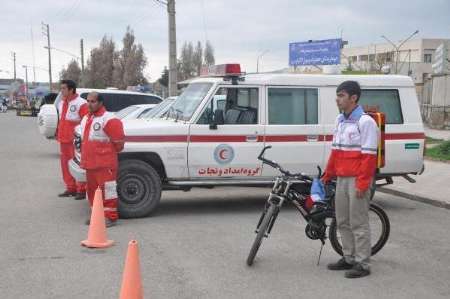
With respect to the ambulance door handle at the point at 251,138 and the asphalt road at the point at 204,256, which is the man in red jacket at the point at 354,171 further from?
the ambulance door handle at the point at 251,138

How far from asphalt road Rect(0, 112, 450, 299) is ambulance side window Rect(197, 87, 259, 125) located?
1.45 metres

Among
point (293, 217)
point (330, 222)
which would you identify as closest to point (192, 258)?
point (330, 222)

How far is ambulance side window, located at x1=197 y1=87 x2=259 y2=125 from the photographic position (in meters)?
9.32

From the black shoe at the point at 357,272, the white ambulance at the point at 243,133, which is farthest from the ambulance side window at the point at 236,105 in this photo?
the black shoe at the point at 357,272

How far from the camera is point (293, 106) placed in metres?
9.68

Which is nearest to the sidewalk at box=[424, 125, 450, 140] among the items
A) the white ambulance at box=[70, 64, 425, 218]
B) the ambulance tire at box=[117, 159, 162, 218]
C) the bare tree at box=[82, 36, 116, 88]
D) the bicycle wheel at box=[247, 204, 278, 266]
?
the white ambulance at box=[70, 64, 425, 218]

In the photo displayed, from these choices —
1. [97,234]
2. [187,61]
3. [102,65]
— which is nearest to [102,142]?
[97,234]

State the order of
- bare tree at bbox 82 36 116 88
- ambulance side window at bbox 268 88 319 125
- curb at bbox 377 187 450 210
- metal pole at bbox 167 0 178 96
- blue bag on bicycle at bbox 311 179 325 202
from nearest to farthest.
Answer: blue bag on bicycle at bbox 311 179 325 202, ambulance side window at bbox 268 88 319 125, curb at bbox 377 187 450 210, metal pole at bbox 167 0 178 96, bare tree at bbox 82 36 116 88

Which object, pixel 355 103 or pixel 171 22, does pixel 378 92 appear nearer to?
pixel 355 103

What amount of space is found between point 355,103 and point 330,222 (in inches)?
54.8

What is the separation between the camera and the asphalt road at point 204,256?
227 inches

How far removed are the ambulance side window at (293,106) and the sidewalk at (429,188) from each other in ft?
9.42

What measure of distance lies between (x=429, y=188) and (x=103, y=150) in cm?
673

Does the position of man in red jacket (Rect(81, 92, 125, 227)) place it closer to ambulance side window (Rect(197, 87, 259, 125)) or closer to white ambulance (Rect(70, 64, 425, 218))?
white ambulance (Rect(70, 64, 425, 218))
